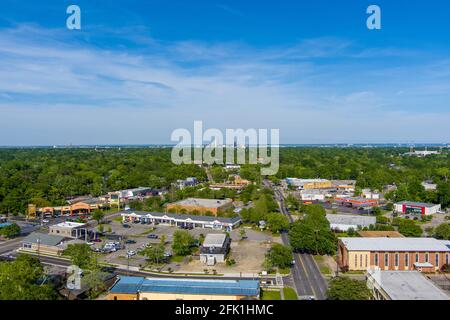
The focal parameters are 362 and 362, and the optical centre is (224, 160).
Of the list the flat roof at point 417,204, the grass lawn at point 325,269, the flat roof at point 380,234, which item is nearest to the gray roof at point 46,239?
the grass lawn at point 325,269

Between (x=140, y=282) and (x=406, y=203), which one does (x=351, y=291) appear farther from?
(x=406, y=203)

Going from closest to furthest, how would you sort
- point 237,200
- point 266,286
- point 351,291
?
1. point 351,291
2. point 266,286
3. point 237,200

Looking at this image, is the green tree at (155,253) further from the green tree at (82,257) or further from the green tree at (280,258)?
the green tree at (280,258)

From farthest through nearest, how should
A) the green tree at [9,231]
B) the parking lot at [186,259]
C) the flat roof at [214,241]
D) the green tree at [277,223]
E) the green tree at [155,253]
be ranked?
the green tree at [277,223] → the green tree at [9,231] → the flat roof at [214,241] → the green tree at [155,253] → the parking lot at [186,259]

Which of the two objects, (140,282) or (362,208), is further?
(362,208)

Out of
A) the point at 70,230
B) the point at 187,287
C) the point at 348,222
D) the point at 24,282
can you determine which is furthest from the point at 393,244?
the point at 70,230

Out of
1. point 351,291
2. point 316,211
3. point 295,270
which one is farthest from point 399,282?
point 316,211

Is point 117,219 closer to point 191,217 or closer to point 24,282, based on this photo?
point 191,217
